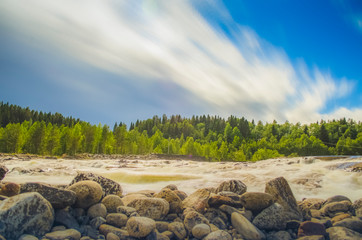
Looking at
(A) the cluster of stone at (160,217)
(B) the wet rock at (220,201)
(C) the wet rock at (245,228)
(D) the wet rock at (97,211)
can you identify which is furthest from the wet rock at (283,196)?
(D) the wet rock at (97,211)

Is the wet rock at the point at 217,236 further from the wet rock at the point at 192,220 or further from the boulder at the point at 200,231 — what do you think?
the wet rock at the point at 192,220

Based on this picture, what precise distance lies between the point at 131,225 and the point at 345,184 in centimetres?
1204

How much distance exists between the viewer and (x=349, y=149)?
7019 cm

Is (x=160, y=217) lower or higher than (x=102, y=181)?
lower

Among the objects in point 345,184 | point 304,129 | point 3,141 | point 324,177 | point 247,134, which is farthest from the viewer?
point 247,134

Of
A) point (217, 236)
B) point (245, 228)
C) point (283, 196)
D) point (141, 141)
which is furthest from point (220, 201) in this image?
point (141, 141)

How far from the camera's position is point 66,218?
425 centimetres

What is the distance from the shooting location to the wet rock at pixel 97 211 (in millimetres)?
4605

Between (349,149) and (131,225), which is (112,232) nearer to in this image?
(131,225)

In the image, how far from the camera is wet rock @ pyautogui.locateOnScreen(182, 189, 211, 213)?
202 inches

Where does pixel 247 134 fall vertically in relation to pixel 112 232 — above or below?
above

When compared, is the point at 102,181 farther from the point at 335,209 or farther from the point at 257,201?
the point at 335,209

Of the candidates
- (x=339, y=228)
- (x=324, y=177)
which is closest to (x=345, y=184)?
(x=324, y=177)

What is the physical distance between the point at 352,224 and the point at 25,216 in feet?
20.4
